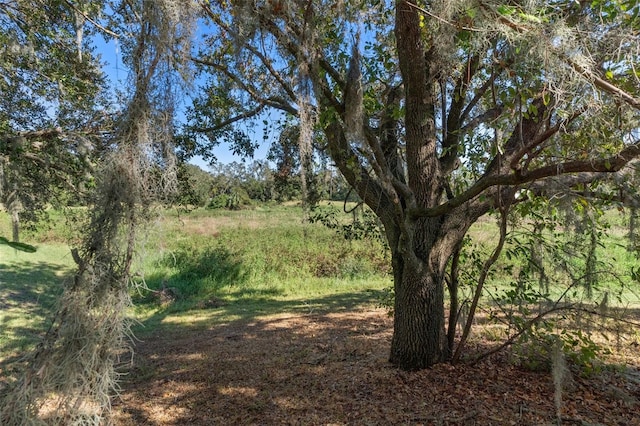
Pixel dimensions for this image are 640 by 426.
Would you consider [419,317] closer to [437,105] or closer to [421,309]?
[421,309]

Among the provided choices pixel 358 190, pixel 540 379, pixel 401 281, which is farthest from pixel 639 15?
pixel 540 379

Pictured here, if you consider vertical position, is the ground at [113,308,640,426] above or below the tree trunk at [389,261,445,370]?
below

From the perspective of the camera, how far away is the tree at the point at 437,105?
2.49m

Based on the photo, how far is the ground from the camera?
304 centimetres

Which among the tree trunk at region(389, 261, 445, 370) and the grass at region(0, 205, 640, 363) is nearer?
the tree trunk at region(389, 261, 445, 370)

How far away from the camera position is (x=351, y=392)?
3559mm

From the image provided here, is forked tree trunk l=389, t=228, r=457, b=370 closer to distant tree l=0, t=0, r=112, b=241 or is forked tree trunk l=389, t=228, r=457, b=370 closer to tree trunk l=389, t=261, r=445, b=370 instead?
tree trunk l=389, t=261, r=445, b=370

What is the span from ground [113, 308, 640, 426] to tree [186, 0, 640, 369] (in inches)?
18.2

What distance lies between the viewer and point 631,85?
9.62 feet

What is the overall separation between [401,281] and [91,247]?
2.82 m

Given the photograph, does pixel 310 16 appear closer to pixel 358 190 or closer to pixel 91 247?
pixel 358 190

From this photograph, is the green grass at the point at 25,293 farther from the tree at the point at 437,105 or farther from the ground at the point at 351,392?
the tree at the point at 437,105

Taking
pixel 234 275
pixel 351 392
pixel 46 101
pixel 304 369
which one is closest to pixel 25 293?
pixel 234 275

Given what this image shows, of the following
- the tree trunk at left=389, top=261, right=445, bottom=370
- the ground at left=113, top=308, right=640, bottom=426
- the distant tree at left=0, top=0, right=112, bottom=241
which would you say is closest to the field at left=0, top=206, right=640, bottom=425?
the ground at left=113, top=308, right=640, bottom=426
